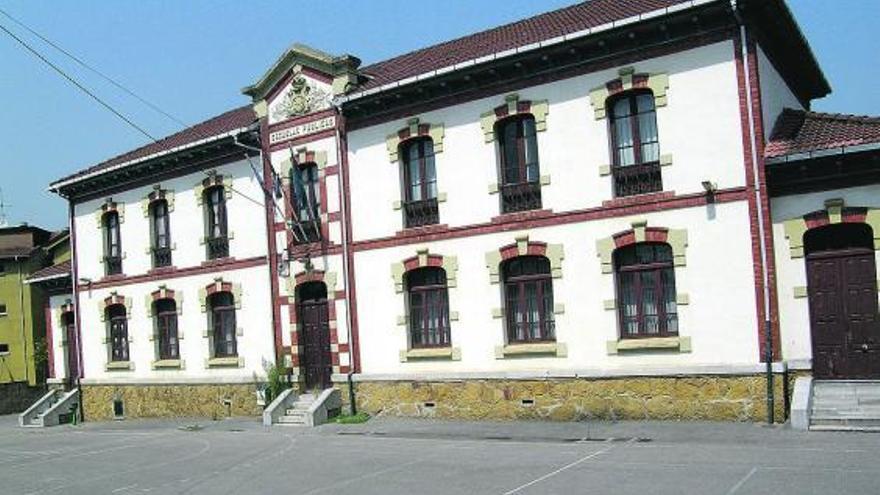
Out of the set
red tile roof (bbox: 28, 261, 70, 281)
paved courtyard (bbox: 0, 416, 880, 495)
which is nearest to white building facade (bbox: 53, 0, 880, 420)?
paved courtyard (bbox: 0, 416, 880, 495)

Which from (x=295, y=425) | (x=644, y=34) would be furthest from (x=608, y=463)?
(x=295, y=425)

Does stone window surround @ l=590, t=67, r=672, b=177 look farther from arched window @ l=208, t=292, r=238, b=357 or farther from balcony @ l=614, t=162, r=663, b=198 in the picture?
arched window @ l=208, t=292, r=238, b=357

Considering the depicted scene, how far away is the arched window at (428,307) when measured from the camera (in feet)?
69.2

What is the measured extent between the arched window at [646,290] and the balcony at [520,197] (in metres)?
2.25

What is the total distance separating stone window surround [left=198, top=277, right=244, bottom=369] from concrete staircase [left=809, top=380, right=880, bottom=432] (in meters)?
15.4

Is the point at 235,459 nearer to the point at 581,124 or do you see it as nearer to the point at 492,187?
the point at 492,187

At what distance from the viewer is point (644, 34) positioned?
57.8 feet

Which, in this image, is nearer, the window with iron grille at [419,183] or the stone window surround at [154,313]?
the window with iron grille at [419,183]

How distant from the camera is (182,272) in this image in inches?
1044

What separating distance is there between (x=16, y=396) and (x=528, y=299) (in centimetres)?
2453

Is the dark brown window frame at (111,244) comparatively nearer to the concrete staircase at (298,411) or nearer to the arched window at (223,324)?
the arched window at (223,324)

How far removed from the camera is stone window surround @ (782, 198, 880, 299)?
1596 cm

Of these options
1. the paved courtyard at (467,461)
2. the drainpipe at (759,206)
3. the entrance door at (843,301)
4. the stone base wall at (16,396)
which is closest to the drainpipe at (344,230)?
the paved courtyard at (467,461)

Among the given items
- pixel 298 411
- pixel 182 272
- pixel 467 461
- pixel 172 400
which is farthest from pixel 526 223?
pixel 172 400
